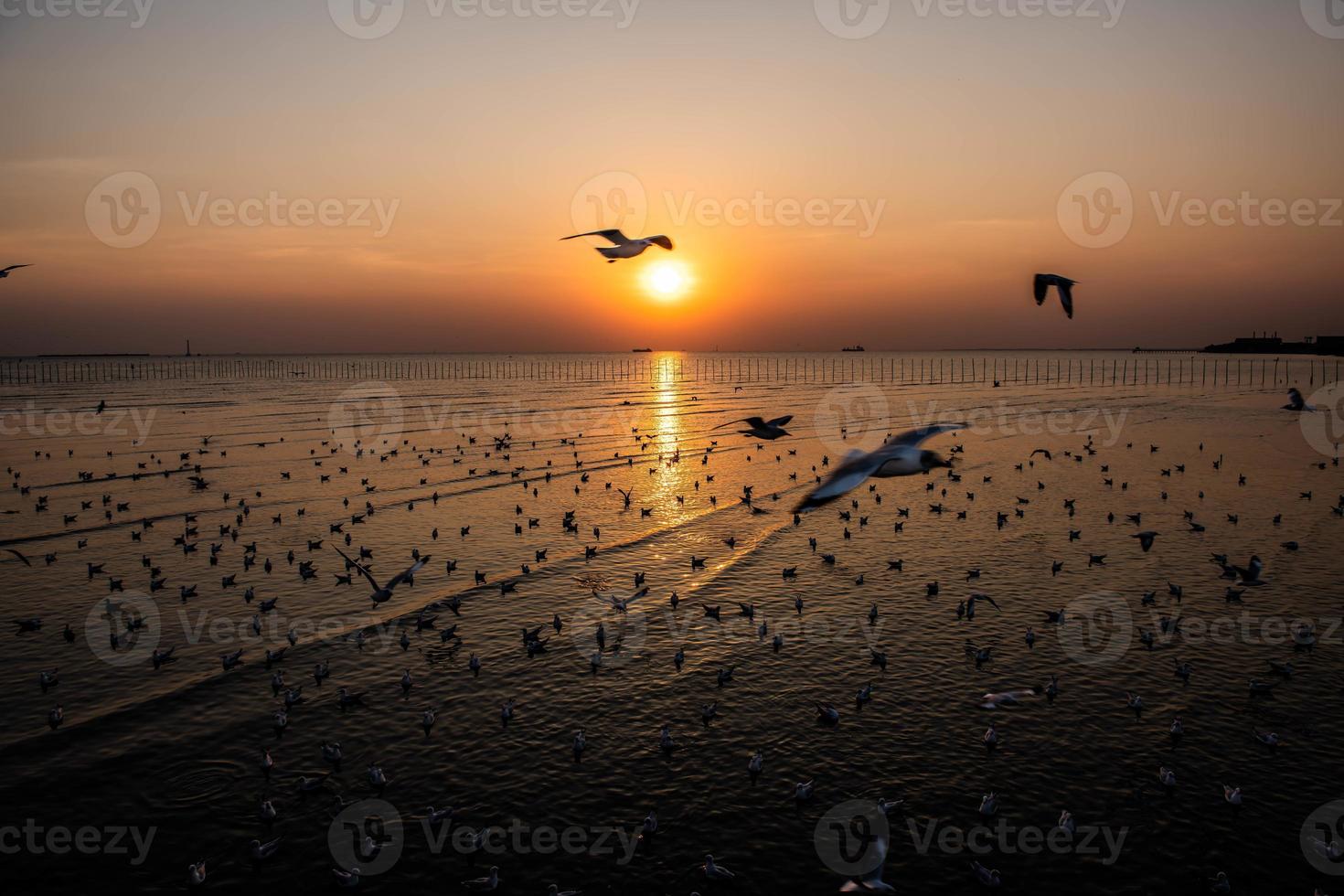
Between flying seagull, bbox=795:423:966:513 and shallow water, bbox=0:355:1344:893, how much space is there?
22.4 ft

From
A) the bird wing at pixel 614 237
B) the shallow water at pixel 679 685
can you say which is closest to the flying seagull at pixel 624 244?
the bird wing at pixel 614 237

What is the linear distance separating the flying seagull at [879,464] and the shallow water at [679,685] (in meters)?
6.82

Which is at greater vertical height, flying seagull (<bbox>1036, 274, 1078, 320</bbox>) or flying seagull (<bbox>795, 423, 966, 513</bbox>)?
flying seagull (<bbox>1036, 274, 1078, 320</bbox>)

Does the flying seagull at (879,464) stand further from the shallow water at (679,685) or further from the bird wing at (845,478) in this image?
the shallow water at (679,685)

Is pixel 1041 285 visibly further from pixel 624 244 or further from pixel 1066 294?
pixel 624 244

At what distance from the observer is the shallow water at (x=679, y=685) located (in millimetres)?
13398

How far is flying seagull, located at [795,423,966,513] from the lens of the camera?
8961 millimetres

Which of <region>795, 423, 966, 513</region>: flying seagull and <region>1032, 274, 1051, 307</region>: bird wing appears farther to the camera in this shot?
<region>1032, 274, 1051, 307</region>: bird wing

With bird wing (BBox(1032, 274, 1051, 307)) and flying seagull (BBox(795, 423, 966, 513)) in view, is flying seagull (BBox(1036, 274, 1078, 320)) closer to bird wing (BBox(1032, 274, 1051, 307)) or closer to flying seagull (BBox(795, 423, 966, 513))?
bird wing (BBox(1032, 274, 1051, 307))

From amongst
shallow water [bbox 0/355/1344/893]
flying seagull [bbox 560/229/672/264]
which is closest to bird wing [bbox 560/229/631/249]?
flying seagull [bbox 560/229/672/264]

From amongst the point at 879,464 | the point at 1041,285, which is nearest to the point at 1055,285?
the point at 1041,285

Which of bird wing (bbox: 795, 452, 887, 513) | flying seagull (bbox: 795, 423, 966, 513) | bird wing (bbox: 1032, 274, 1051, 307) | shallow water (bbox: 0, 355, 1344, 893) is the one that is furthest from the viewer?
bird wing (bbox: 1032, 274, 1051, 307)

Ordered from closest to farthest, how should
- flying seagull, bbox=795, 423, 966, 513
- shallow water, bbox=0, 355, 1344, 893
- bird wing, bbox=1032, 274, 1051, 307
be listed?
flying seagull, bbox=795, 423, 966, 513
shallow water, bbox=0, 355, 1344, 893
bird wing, bbox=1032, 274, 1051, 307

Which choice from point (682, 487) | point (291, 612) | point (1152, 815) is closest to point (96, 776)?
point (291, 612)
